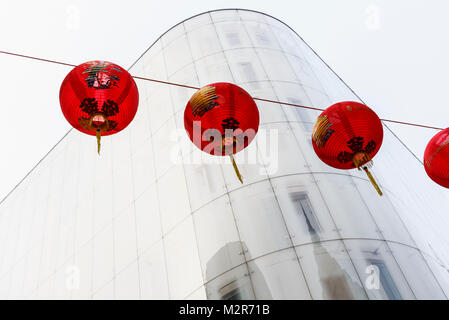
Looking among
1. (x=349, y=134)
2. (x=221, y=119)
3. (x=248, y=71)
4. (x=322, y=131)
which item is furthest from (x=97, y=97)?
(x=248, y=71)

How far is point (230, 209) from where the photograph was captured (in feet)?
22.8

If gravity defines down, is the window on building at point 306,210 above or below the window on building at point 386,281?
above

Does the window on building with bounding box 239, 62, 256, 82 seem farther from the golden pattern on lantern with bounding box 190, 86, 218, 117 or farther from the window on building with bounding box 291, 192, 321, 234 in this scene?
the golden pattern on lantern with bounding box 190, 86, 218, 117

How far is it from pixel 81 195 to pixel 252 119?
8462 mm

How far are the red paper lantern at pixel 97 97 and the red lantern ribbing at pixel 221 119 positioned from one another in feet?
2.83

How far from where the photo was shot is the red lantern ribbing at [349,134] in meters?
4.44

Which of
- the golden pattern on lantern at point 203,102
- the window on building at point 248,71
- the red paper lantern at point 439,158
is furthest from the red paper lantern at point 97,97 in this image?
the window on building at point 248,71

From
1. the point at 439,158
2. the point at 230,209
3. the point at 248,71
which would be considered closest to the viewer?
the point at 439,158

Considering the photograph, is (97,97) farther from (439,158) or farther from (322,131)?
(439,158)

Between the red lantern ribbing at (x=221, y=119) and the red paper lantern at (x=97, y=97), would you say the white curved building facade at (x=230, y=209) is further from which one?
the red paper lantern at (x=97, y=97)

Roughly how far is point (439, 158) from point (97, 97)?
444cm

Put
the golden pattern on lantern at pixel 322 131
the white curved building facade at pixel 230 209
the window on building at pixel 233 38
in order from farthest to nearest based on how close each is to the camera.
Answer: the window on building at pixel 233 38 → the white curved building facade at pixel 230 209 → the golden pattern on lantern at pixel 322 131

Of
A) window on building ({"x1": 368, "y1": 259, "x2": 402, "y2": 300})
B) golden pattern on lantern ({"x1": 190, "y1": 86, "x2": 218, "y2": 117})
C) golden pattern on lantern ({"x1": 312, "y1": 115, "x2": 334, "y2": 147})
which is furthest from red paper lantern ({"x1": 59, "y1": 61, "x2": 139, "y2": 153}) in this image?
window on building ({"x1": 368, "y1": 259, "x2": 402, "y2": 300})
